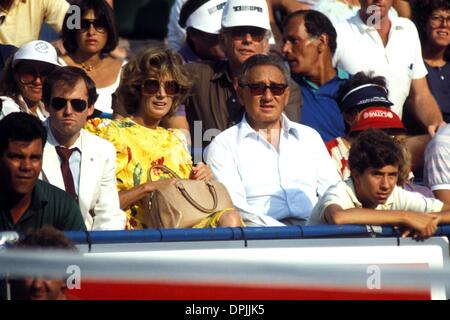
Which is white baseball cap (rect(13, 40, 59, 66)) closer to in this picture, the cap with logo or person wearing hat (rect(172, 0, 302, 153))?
person wearing hat (rect(172, 0, 302, 153))

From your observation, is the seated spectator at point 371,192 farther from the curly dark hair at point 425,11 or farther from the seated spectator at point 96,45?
the curly dark hair at point 425,11

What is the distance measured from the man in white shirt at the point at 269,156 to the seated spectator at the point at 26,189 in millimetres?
1267

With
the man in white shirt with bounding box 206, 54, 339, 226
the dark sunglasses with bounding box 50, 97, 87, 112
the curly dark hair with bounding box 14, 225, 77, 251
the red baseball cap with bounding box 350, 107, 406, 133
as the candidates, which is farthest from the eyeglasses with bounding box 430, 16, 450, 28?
the curly dark hair with bounding box 14, 225, 77, 251

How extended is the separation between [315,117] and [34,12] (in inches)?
80.7

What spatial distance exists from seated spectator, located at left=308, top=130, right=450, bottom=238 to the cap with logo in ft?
6.82

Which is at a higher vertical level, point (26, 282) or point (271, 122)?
point (271, 122)

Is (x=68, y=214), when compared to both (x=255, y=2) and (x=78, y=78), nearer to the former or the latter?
(x=78, y=78)

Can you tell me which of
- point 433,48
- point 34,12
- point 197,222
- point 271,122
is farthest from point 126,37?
point 197,222

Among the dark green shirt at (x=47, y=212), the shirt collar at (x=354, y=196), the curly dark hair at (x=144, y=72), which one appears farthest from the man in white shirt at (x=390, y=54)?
the dark green shirt at (x=47, y=212)

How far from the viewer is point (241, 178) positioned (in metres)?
8.49

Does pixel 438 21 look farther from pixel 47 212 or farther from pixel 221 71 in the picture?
pixel 47 212

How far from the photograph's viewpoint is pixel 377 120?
9031mm

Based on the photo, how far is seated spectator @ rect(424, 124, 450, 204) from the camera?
29.3 ft

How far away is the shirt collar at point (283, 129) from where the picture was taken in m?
8.68
